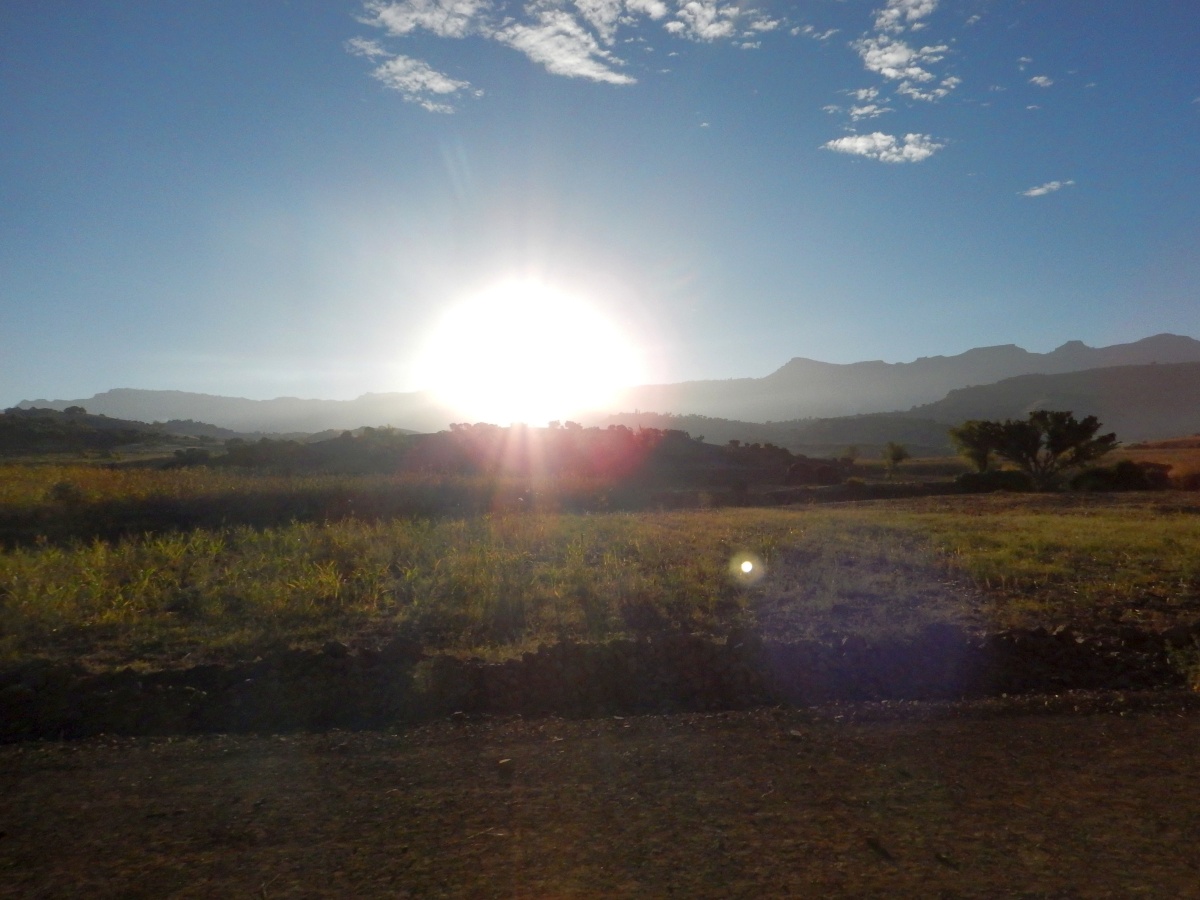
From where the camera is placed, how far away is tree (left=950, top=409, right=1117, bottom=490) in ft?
109

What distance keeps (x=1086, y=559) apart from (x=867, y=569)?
291cm

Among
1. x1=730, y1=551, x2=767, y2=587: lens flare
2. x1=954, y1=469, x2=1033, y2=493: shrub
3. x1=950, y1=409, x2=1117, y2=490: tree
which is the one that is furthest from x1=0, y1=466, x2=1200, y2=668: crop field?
x1=950, y1=409, x2=1117, y2=490: tree

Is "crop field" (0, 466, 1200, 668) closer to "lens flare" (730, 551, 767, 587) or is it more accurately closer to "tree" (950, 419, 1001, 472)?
"lens flare" (730, 551, 767, 587)

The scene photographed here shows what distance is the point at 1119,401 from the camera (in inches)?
4961

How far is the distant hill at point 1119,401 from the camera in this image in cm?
11950

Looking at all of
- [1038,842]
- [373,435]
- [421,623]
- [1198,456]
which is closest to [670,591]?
[421,623]

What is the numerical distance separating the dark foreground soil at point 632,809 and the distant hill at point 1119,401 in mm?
115958

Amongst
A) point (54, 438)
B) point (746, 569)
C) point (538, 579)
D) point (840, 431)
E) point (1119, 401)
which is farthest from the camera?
point (1119, 401)

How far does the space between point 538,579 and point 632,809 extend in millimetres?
5617

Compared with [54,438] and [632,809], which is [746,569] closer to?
[632,809]

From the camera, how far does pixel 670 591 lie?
30.8ft

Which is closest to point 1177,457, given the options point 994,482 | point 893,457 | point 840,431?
point 893,457

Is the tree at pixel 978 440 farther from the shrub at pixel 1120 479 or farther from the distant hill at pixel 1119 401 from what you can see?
the distant hill at pixel 1119 401

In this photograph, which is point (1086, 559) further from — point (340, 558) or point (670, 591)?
point (340, 558)
